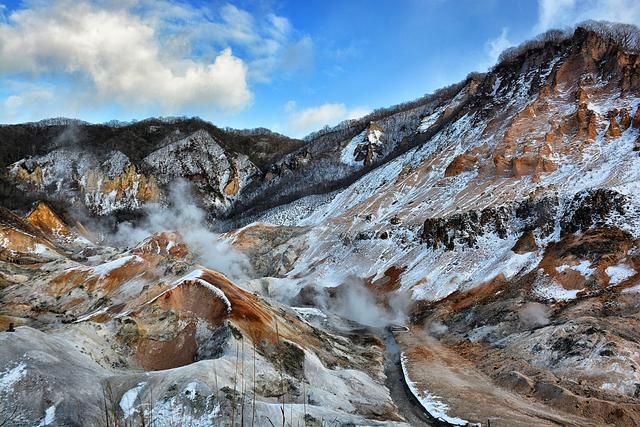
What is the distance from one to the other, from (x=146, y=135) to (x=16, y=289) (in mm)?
120157

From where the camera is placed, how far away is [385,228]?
5888 cm

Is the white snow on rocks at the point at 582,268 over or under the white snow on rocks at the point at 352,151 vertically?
under

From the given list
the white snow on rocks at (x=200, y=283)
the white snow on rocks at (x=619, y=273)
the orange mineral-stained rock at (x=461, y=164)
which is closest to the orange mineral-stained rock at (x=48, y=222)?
the orange mineral-stained rock at (x=461, y=164)

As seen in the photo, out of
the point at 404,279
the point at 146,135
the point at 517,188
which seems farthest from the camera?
the point at 146,135

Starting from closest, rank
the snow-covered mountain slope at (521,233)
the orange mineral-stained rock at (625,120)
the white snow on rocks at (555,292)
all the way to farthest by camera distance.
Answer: the snow-covered mountain slope at (521,233)
the white snow on rocks at (555,292)
the orange mineral-stained rock at (625,120)

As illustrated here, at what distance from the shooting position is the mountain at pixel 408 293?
16781 mm

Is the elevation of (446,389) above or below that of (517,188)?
below

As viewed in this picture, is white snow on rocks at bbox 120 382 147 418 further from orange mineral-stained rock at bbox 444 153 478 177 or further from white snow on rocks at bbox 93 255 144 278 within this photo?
orange mineral-stained rock at bbox 444 153 478 177

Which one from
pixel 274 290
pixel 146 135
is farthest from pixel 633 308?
pixel 146 135

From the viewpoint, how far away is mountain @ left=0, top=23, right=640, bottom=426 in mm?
16781

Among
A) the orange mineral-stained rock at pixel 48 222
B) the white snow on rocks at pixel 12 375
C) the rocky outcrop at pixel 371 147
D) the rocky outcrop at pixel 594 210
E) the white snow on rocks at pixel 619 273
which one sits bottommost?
the white snow on rocks at pixel 12 375

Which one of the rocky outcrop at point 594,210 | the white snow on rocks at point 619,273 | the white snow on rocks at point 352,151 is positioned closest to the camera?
the white snow on rocks at point 619,273

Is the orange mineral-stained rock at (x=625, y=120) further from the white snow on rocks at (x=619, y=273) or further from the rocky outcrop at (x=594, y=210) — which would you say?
the white snow on rocks at (x=619, y=273)

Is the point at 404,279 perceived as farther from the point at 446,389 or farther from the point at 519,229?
the point at 446,389
